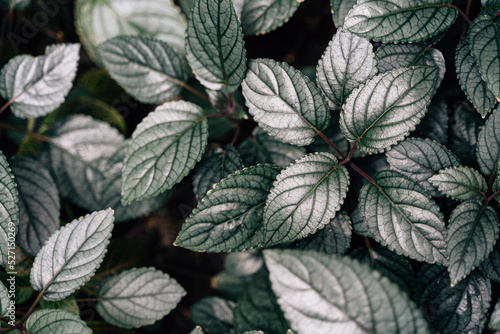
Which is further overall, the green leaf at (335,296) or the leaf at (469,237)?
the leaf at (469,237)

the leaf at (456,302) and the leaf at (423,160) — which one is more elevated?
the leaf at (423,160)

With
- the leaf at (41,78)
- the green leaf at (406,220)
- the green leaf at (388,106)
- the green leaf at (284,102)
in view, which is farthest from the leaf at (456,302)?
the leaf at (41,78)

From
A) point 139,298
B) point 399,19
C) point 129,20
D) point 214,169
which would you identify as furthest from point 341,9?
point 139,298

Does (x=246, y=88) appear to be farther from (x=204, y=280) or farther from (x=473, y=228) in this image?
(x=204, y=280)

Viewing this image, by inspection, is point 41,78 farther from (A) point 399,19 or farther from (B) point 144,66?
(A) point 399,19

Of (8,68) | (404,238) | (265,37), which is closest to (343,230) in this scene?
(404,238)

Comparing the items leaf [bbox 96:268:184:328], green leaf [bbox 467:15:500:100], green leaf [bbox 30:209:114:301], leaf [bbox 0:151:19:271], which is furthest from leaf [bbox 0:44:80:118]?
green leaf [bbox 467:15:500:100]

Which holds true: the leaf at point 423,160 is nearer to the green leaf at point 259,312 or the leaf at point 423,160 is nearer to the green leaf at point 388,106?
the green leaf at point 388,106
